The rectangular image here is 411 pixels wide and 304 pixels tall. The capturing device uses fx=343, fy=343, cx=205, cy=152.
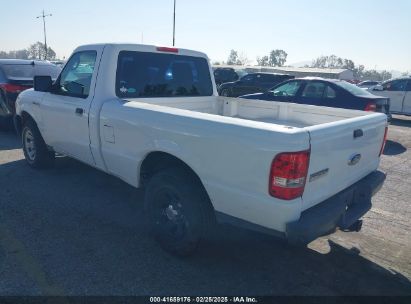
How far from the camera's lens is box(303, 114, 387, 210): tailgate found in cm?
252

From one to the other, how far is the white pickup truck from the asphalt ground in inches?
14.4

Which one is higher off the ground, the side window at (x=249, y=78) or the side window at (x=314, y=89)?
the side window at (x=249, y=78)

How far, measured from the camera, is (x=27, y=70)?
834 cm

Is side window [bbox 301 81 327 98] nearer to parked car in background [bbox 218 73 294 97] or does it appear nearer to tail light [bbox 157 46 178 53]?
tail light [bbox 157 46 178 53]

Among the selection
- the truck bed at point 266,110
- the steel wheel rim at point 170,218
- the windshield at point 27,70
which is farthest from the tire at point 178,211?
the windshield at point 27,70

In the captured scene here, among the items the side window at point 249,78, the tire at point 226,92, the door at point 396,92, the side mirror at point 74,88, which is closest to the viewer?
the side mirror at point 74,88

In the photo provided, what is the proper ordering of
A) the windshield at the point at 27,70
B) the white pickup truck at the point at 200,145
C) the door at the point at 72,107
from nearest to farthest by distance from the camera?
the white pickup truck at the point at 200,145 < the door at the point at 72,107 < the windshield at the point at 27,70

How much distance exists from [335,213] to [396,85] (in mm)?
12908

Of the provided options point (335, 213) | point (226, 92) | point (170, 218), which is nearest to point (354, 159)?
point (335, 213)

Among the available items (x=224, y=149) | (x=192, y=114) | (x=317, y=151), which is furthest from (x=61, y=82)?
(x=317, y=151)

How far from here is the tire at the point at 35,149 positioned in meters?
5.43

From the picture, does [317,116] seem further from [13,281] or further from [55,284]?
[13,281]

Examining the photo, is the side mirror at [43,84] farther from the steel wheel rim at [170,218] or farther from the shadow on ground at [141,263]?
the steel wheel rim at [170,218]

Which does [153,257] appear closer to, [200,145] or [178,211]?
[178,211]
